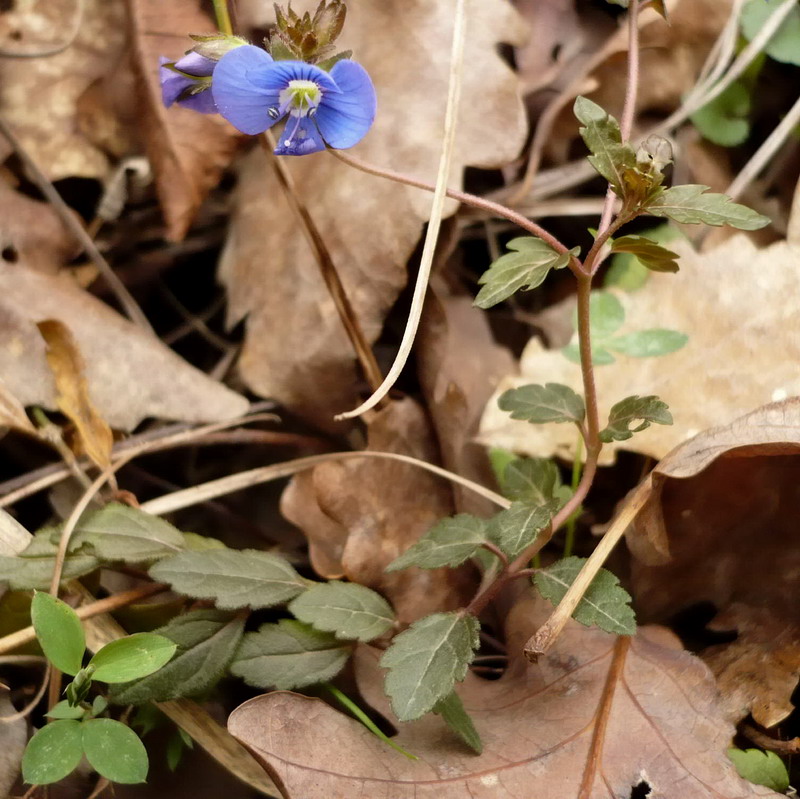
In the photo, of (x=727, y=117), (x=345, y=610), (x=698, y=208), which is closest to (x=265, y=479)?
(x=345, y=610)

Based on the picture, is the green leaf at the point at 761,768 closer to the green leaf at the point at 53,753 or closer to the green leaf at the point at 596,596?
the green leaf at the point at 596,596

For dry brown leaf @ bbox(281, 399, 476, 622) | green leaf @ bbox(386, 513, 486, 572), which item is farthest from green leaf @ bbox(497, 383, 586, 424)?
dry brown leaf @ bbox(281, 399, 476, 622)

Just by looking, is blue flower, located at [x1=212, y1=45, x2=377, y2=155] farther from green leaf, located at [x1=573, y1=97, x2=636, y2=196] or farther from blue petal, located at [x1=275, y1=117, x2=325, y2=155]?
green leaf, located at [x1=573, y1=97, x2=636, y2=196]

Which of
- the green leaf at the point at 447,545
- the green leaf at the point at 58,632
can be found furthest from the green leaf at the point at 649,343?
the green leaf at the point at 58,632

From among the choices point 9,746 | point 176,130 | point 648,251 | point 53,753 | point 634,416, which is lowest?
point 9,746

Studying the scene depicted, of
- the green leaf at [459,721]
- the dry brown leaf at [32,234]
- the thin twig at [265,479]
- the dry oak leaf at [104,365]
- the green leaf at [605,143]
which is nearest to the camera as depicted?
the green leaf at [605,143]

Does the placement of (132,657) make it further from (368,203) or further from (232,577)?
(368,203)

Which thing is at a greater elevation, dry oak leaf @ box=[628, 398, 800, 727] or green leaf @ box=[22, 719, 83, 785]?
dry oak leaf @ box=[628, 398, 800, 727]
